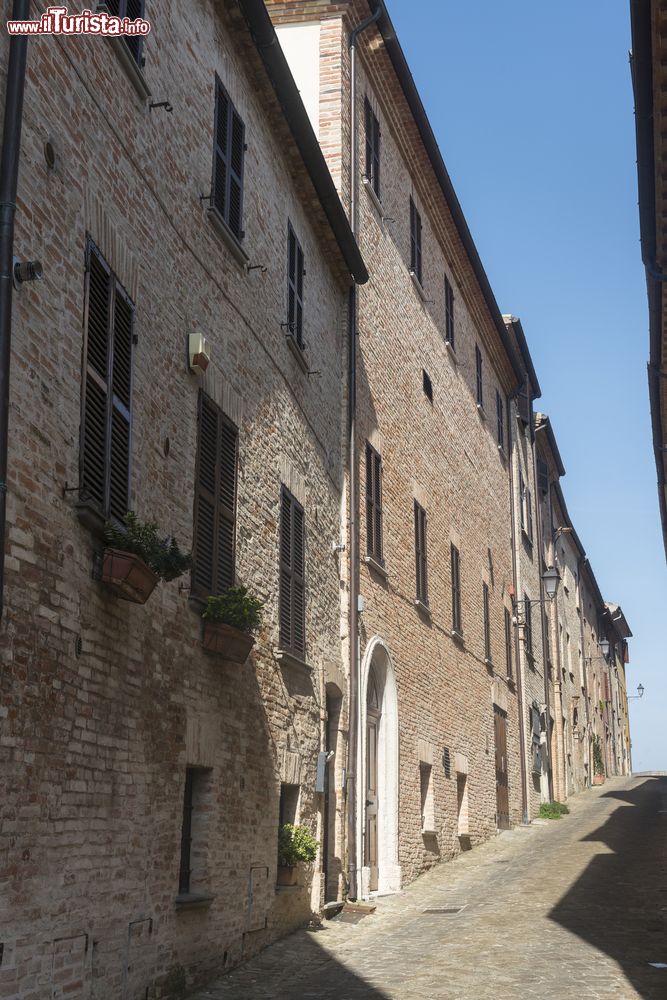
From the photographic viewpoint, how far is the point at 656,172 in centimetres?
1106

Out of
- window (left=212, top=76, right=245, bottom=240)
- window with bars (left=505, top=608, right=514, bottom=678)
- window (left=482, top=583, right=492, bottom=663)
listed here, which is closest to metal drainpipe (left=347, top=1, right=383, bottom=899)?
window (left=212, top=76, right=245, bottom=240)

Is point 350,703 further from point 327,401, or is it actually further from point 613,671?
point 613,671

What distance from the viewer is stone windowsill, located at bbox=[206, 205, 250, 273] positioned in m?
10.0

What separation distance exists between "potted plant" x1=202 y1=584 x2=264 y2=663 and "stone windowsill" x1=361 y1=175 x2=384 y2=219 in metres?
8.47

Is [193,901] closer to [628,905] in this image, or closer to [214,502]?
[214,502]

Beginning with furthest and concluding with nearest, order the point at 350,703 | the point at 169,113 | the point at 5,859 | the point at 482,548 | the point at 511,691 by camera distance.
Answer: the point at 511,691
the point at 482,548
the point at 350,703
the point at 169,113
the point at 5,859

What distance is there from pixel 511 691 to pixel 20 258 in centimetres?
1990

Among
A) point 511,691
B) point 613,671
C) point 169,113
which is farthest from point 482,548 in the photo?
point 613,671

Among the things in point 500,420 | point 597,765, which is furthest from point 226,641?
point 597,765

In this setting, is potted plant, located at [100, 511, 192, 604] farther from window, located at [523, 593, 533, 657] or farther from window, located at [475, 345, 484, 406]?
window, located at [523, 593, 533, 657]

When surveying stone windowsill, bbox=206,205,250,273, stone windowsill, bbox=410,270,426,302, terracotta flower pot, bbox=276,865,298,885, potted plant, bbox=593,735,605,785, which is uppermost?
stone windowsill, bbox=410,270,426,302

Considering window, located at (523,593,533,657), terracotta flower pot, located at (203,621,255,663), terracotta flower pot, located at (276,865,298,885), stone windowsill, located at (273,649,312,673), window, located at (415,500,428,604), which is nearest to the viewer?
terracotta flower pot, located at (203,621,255,663)

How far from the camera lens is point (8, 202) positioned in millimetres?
6234

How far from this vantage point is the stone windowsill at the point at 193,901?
832 centimetres
